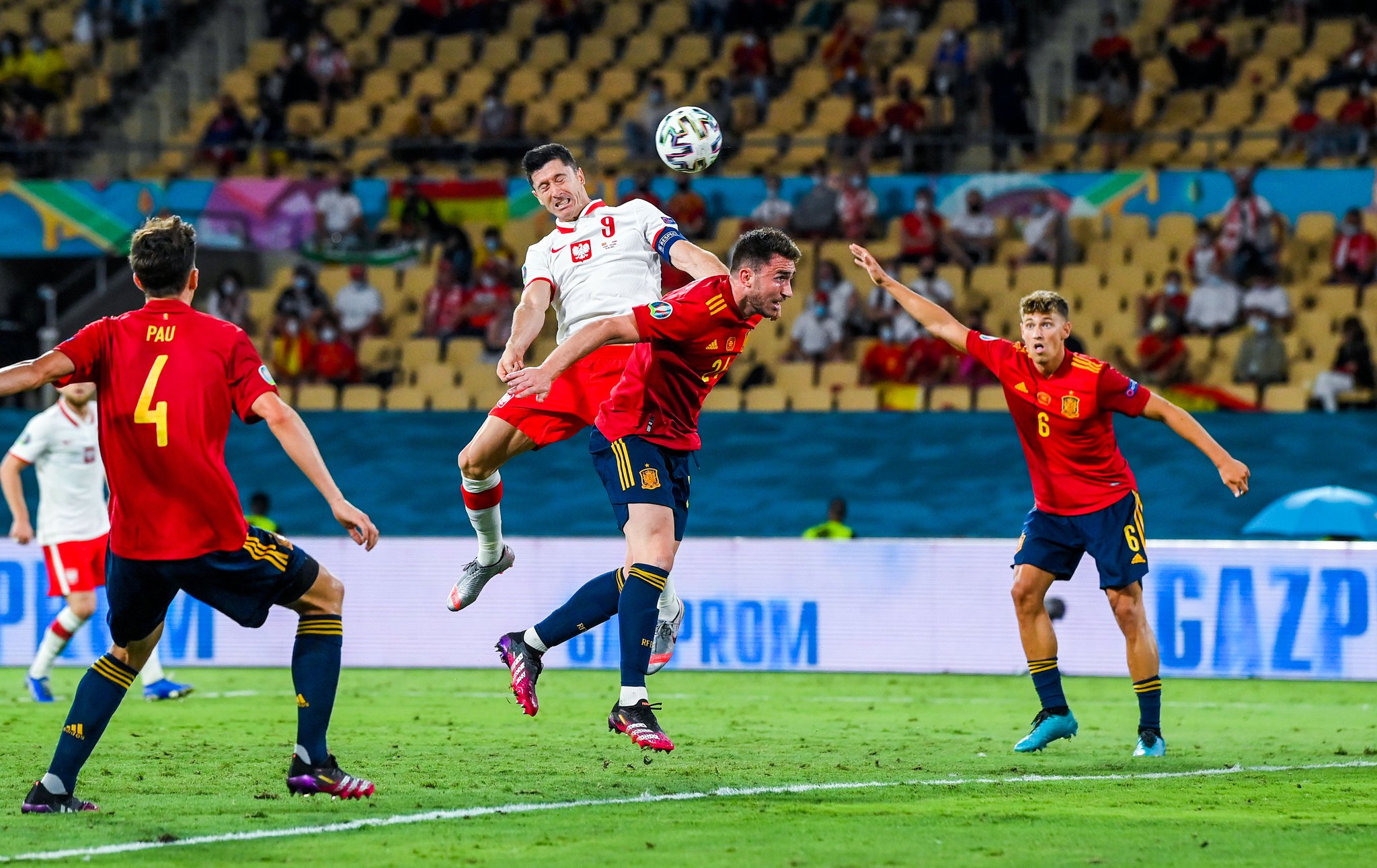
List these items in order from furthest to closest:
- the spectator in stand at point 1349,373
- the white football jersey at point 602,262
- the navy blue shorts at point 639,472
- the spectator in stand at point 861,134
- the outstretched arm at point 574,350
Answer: the spectator in stand at point 861,134 < the spectator in stand at point 1349,373 < the white football jersey at point 602,262 < the navy blue shorts at point 639,472 < the outstretched arm at point 574,350

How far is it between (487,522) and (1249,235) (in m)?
12.3

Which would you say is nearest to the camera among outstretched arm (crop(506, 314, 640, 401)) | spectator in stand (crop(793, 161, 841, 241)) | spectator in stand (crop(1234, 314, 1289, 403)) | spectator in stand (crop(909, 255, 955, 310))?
outstretched arm (crop(506, 314, 640, 401))

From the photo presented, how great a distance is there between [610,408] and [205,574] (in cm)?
250

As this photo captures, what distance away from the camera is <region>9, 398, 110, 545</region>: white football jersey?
13273mm

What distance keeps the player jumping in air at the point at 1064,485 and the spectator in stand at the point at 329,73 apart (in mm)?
17802

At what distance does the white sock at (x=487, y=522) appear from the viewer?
10297mm

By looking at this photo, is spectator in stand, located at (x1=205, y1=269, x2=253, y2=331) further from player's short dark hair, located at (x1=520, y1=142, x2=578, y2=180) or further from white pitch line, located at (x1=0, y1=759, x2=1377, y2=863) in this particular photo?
white pitch line, located at (x1=0, y1=759, x2=1377, y2=863)

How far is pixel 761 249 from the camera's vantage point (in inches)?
327

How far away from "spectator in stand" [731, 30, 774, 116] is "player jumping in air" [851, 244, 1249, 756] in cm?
1454

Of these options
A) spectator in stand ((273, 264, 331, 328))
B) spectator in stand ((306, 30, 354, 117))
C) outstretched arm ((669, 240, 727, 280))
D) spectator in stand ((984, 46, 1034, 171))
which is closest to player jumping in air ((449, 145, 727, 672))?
outstretched arm ((669, 240, 727, 280))

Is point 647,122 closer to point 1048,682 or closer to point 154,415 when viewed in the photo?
point 1048,682

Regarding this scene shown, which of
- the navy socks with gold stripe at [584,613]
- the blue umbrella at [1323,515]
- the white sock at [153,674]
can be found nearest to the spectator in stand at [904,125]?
the blue umbrella at [1323,515]

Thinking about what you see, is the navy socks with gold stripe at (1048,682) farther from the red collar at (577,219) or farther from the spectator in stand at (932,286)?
the spectator in stand at (932,286)

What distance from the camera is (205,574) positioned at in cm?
702
